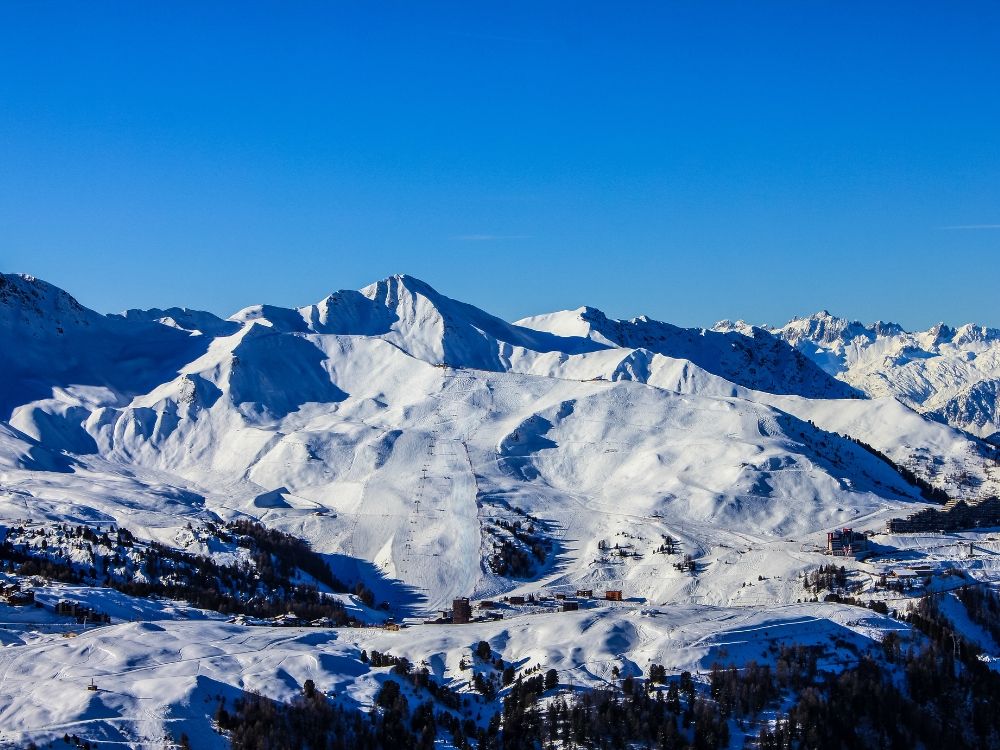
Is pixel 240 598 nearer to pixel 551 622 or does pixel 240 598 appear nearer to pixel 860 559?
pixel 551 622

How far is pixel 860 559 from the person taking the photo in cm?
16425

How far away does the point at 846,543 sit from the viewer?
16825cm

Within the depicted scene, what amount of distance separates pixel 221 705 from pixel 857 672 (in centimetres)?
5456

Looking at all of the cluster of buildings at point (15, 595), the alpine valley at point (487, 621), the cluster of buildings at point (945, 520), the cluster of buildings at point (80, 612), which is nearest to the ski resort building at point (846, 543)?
the alpine valley at point (487, 621)

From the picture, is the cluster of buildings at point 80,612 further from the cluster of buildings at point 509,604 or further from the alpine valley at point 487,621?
the cluster of buildings at point 509,604

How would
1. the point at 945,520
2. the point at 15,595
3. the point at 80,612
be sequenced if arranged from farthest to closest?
the point at 945,520 → the point at 15,595 → the point at 80,612

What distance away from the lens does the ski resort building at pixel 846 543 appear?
16700cm

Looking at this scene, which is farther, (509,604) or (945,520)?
(945,520)

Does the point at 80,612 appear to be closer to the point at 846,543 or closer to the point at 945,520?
the point at 846,543

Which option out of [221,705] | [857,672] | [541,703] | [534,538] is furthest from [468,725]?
[534,538]

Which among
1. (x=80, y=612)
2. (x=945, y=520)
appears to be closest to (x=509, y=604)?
(x=80, y=612)

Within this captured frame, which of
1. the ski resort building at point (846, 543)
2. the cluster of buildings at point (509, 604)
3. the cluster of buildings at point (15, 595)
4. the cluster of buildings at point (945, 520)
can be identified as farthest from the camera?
the cluster of buildings at point (945, 520)

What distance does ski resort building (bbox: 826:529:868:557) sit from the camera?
167m

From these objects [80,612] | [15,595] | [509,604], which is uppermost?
[15,595]
